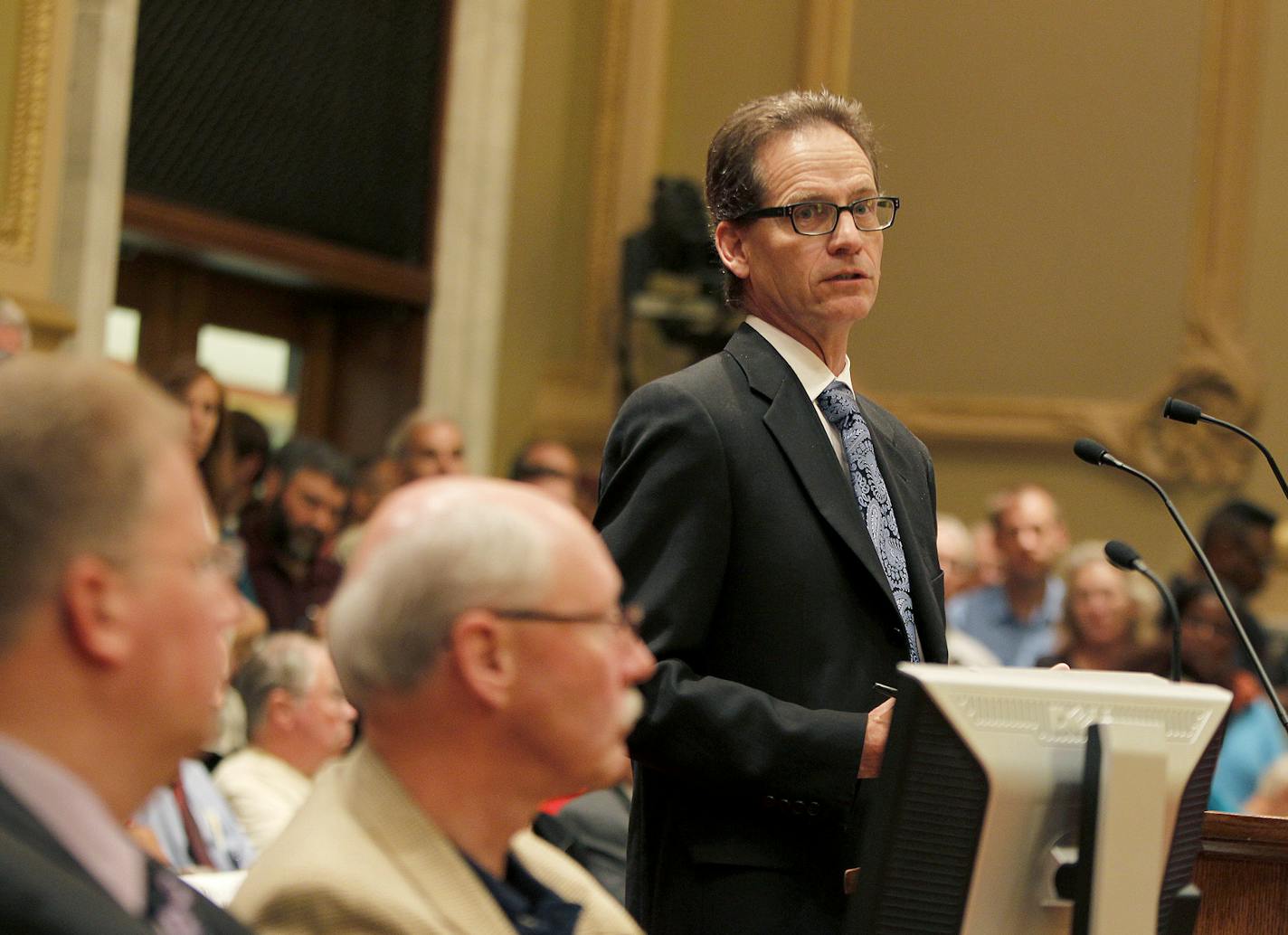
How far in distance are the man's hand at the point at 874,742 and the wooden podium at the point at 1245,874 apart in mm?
445

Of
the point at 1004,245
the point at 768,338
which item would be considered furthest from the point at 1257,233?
the point at 768,338

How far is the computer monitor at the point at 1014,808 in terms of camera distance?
1573 millimetres

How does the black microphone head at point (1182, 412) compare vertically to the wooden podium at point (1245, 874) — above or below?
above

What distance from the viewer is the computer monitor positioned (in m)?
1.57

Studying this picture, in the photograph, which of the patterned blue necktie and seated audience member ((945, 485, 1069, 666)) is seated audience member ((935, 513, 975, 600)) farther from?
the patterned blue necktie

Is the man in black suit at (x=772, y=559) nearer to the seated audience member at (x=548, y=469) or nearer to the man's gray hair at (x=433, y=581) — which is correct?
the man's gray hair at (x=433, y=581)

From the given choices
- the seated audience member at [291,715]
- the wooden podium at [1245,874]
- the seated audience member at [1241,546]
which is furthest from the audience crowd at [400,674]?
the seated audience member at [1241,546]

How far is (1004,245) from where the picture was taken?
25.1 feet

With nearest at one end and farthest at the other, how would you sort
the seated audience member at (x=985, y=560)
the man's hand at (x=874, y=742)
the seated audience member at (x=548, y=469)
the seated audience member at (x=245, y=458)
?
1. the man's hand at (x=874, y=742)
2. the seated audience member at (x=245, y=458)
3. the seated audience member at (x=548, y=469)
4. the seated audience member at (x=985, y=560)

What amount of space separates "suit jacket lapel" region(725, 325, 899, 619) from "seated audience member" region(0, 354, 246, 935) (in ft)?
3.16

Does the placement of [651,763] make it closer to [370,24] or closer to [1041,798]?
[1041,798]

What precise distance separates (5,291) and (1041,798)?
4372 mm

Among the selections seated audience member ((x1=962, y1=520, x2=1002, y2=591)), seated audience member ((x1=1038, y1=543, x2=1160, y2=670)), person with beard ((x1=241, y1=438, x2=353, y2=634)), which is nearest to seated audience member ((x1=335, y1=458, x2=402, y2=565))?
person with beard ((x1=241, y1=438, x2=353, y2=634))

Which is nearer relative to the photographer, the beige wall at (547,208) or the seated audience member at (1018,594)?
the seated audience member at (1018,594)
